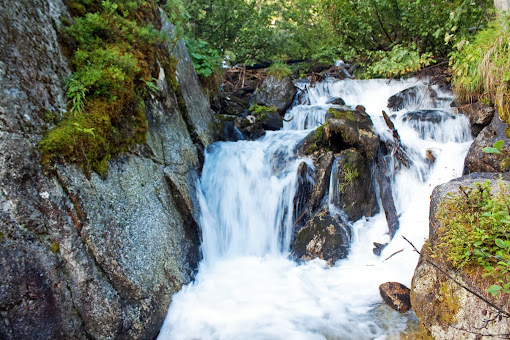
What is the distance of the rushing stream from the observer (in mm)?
3814

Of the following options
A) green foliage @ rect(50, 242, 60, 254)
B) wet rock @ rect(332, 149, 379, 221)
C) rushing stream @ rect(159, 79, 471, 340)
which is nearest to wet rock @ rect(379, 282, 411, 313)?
rushing stream @ rect(159, 79, 471, 340)

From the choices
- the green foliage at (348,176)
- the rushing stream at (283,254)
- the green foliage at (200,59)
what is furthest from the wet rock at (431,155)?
the green foliage at (200,59)

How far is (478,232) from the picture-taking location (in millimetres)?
2719

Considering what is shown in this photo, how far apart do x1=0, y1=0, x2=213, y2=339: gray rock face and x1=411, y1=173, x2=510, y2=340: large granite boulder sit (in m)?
3.02

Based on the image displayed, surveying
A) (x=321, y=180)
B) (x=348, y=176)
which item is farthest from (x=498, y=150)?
(x=321, y=180)

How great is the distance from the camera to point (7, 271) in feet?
7.50

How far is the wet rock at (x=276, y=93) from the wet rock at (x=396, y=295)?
7038 millimetres

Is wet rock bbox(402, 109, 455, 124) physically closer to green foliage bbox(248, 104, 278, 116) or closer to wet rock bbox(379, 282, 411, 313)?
green foliage bbox(248, 104, 278, 116)

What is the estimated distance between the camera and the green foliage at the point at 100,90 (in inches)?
121

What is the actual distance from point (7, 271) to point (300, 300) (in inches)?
140

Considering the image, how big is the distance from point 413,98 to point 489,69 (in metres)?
2.71

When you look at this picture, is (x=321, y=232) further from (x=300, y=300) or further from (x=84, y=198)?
(x=84, y=198)

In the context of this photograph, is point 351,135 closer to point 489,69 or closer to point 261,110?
point 489,69

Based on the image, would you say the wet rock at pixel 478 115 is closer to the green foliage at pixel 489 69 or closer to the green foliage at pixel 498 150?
the green foliage at pixel 489 69
